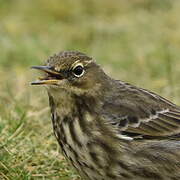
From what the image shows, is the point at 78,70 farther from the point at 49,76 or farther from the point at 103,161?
the point at 103,161

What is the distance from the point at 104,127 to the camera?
17.7ft

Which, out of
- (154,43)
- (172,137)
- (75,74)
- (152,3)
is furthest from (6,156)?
(152,3)

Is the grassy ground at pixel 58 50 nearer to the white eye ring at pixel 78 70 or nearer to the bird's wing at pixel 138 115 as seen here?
the bird's wing at pixel 138 115

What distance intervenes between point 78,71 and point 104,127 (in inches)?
21.0

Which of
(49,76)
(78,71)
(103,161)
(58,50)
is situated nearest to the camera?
(103,161)

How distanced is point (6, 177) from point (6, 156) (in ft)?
1.06

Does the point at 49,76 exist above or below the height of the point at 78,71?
below

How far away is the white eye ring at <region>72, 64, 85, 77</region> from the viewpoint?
18.0ft

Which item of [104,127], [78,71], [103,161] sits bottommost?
[103,161]

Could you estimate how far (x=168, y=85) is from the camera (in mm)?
9109

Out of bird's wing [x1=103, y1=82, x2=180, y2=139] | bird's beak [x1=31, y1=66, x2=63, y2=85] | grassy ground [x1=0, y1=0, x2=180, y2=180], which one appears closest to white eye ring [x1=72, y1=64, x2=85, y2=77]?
A: bird's beak [x1=31, y1=66, x2=63, y2=85]

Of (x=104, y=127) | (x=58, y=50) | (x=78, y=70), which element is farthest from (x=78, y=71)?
(x=58, y=50)

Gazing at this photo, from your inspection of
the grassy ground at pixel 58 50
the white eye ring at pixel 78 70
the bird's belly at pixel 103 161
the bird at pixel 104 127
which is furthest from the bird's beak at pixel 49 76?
the grassy ground at pixel 58 50

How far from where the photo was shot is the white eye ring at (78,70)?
5.48m
